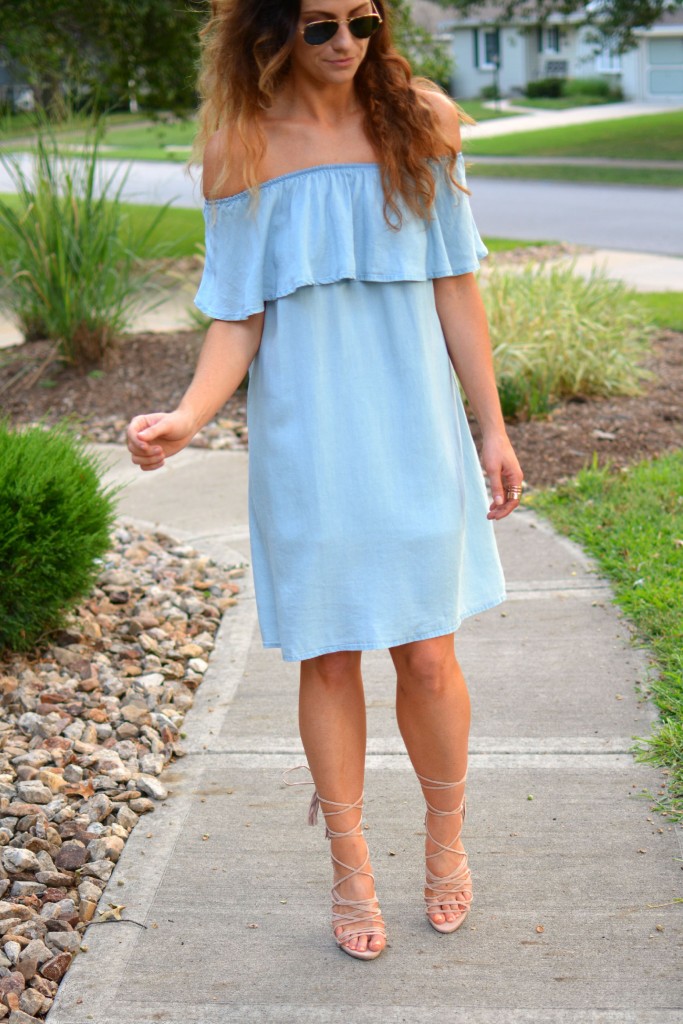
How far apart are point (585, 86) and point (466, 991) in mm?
47059

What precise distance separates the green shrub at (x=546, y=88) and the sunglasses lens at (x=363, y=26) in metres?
47.7

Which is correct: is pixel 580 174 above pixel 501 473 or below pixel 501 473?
below

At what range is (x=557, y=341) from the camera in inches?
244

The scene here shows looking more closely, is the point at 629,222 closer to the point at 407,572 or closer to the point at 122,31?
the point at 122,31

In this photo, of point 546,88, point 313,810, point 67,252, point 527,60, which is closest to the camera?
point 313,810

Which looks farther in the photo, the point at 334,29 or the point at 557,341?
the point at 557,341

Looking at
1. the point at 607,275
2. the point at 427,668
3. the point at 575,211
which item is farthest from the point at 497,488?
the point at 575,211

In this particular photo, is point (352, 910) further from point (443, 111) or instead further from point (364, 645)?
point (443, 111)

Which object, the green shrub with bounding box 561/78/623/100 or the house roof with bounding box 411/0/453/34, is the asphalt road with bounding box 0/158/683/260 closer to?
the green shrub with bounding box 561/78/623/100

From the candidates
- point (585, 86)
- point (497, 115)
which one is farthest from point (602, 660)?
point (585, 86)

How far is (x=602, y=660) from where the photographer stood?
3.58 metres

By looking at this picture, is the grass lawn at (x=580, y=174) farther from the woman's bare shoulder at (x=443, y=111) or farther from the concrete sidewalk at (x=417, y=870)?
the woman's bare shoulder at (x=443, y=111)

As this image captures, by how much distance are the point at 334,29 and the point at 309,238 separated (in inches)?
14.6

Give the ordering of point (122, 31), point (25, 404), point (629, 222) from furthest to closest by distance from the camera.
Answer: point (629, 222) → point (122, 31) → point (25, 404)
